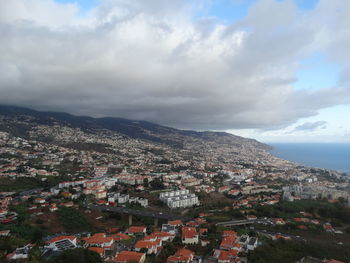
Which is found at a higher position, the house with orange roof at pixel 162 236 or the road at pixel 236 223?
the road at pixel 236 223

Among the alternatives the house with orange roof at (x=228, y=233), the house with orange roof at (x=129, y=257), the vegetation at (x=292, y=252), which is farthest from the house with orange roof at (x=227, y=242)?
the house with orange roof at (x=129, y=257)

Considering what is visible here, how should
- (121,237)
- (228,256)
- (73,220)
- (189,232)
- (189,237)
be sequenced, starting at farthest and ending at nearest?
1. (73,220)
2. (189,232)
3. (121,237)
4. (189,237)
5. (228,256)

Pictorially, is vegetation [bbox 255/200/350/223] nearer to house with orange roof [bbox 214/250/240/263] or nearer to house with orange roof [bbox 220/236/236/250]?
house with orange roof [bbox 220/236/236/250]

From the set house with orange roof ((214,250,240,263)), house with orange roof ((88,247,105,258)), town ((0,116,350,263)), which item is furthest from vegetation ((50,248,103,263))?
house with orange roof ((214,250,240,263))

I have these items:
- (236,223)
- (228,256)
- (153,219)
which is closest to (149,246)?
(228,256)

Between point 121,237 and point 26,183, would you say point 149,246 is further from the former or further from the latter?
point 26,183

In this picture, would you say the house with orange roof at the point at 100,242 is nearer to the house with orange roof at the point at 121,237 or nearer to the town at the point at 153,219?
the town at the point at 153,219

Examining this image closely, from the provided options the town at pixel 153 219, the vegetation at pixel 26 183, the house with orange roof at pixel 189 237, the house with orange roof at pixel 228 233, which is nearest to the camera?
the town at pixel 153 219
